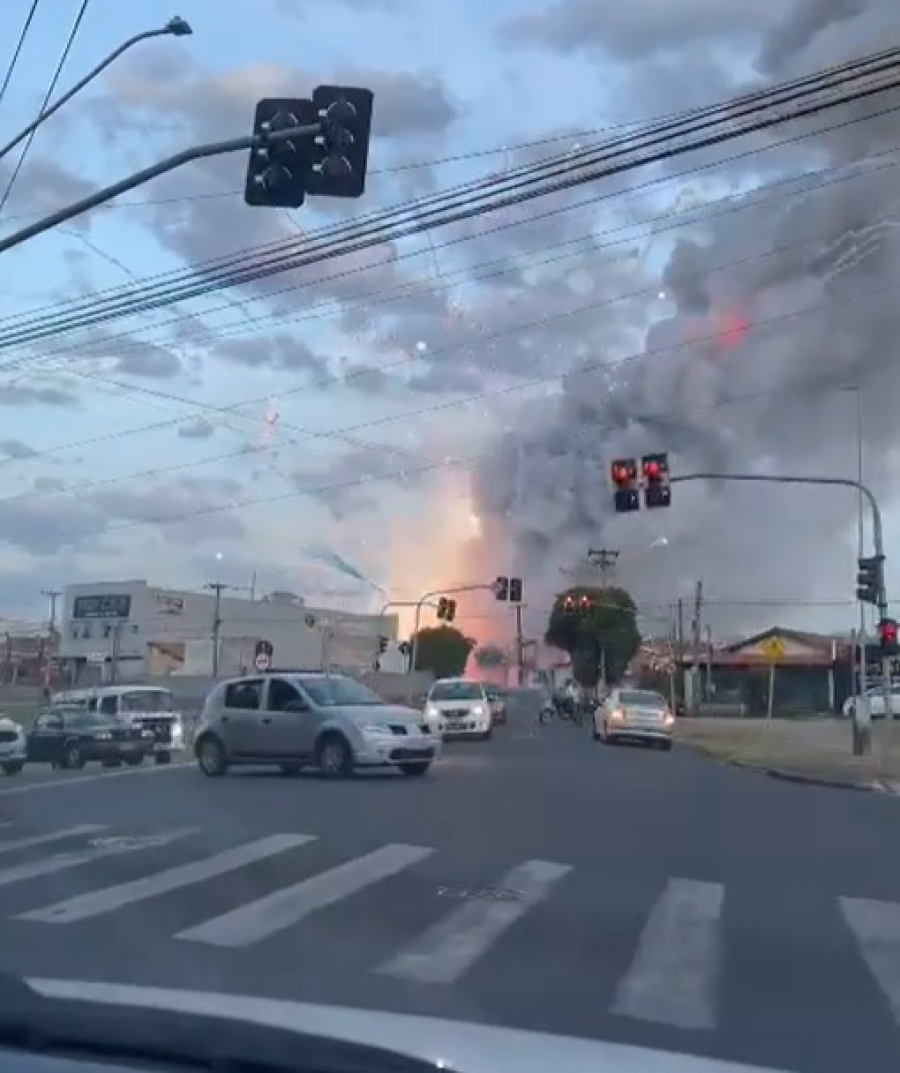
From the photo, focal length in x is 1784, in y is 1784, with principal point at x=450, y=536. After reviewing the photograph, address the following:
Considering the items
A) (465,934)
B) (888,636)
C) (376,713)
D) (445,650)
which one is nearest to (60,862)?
(465,934)

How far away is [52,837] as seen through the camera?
17578mm

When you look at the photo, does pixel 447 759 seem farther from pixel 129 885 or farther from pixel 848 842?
pixel 129 885

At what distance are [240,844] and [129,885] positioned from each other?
3025 millimetres

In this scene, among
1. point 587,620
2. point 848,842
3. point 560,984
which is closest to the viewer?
point 560,984

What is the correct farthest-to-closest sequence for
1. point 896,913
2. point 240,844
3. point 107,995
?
point 240,844, point 896,913, point 107,995

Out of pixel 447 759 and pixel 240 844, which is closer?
pixel 240 844

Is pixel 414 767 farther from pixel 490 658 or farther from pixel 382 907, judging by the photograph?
pixel 490 658

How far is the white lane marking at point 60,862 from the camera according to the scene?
47.0ft

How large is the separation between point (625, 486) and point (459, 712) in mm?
17122

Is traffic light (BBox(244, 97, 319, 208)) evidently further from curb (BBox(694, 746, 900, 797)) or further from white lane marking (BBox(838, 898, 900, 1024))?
curb (BBox(694, 746, 900, 797))

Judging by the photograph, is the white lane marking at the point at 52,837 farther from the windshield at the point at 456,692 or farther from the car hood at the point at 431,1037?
the windshield at the point at 456,692

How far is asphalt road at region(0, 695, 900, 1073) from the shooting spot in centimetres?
900

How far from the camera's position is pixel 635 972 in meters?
10.0

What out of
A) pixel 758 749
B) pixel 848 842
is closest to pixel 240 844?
pixel 848 842
